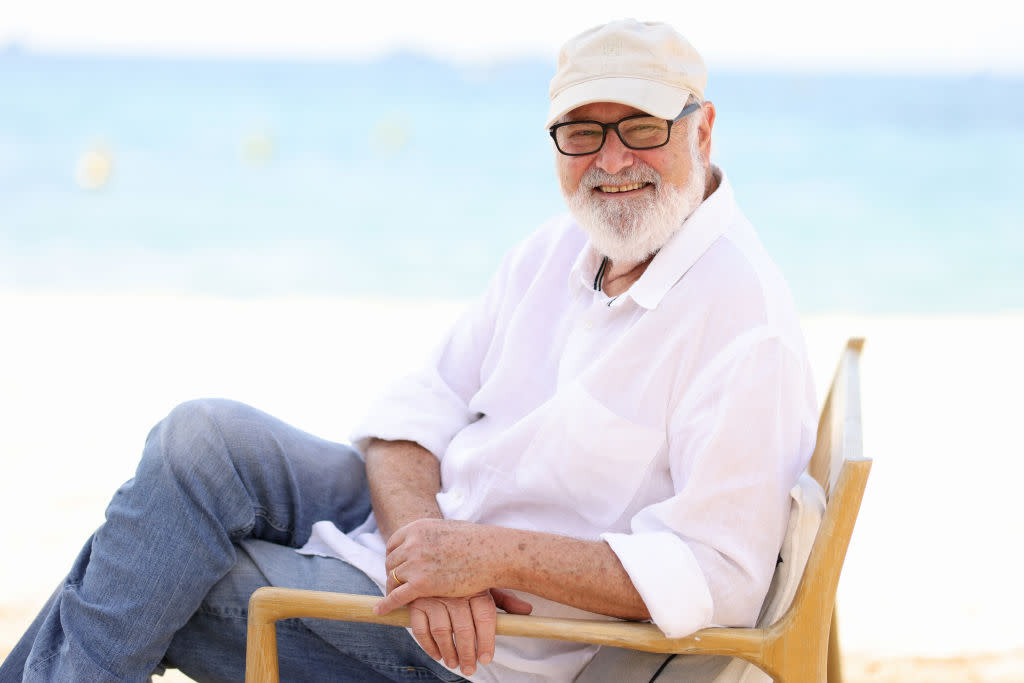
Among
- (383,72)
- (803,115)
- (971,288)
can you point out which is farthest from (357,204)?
(383,72)

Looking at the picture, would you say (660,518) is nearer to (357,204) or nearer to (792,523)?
(792,523)

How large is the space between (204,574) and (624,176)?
40.0 inches

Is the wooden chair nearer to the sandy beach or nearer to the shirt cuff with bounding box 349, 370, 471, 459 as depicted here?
the shirt cuff with bounding box 349, 370, 471, 459

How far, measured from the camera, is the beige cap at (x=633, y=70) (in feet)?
5.83

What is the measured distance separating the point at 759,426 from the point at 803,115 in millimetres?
22427

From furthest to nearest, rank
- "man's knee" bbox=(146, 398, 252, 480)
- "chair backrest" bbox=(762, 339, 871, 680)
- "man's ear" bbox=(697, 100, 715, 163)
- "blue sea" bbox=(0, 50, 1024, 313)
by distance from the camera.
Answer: "blue sea" bbox=(0, 50, 1024, 313), "man's ear" bbox=(697, 100, 715, 163), "man's knee" bbox=(146, 398, 252, 480), "chair backrest" bbox=(762, 339, 871, 680)

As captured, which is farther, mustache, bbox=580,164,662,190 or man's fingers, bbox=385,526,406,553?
mustache, bbox=580,164,662,190

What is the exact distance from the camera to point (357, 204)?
46.9ft

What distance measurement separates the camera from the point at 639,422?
1700 millimetres

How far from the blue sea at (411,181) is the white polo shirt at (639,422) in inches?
308

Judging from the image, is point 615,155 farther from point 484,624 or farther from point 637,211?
point 484,624

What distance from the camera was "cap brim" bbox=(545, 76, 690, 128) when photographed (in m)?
1.77

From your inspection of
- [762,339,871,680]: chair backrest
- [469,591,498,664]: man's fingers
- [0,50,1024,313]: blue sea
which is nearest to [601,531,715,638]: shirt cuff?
[762,339,871,680]: chair backrest

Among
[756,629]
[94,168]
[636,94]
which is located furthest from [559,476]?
[94,168]
